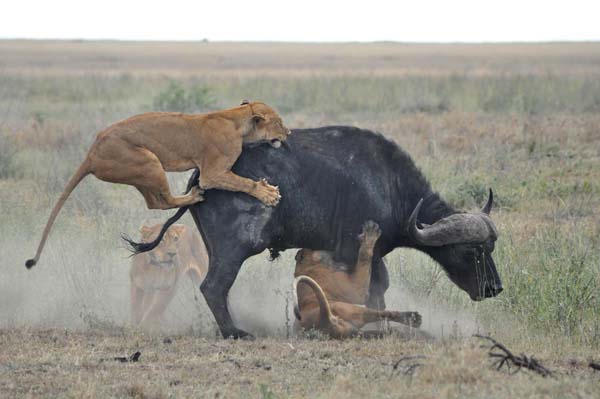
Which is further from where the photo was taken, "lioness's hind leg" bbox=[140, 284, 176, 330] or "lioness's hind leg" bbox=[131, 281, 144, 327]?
"lioness's hind leg" bbox=[131, 281, 144, 327]

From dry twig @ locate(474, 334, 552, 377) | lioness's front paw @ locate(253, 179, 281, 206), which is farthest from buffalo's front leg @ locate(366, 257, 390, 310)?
dry twig @ locate(474, 334, 552, 377)

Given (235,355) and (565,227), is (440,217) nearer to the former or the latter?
(235,355)

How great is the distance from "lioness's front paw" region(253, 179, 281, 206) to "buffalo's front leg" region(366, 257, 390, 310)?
114 centimetres

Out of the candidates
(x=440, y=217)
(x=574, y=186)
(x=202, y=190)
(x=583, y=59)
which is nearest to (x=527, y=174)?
(x=574, y=186)

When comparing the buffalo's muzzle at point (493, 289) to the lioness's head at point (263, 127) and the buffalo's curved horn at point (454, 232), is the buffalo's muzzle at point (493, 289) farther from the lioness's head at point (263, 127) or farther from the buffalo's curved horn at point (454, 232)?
the lioness's head at point (263, 127)

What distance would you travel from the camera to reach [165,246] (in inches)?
411

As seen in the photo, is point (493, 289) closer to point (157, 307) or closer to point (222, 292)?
point (222, 292)

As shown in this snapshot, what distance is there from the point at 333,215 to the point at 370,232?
0.33 meters

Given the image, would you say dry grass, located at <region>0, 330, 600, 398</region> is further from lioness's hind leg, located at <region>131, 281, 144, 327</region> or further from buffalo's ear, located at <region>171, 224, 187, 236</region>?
buffalo's ear, located at <region>171, 224, 187, 236</region>

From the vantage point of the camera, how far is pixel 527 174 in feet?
52.5

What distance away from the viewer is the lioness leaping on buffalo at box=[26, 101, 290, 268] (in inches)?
339

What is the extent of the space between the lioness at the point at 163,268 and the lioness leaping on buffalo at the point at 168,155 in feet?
5.15

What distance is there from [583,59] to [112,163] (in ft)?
207

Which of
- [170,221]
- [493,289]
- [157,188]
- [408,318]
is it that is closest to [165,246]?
[170,221]
